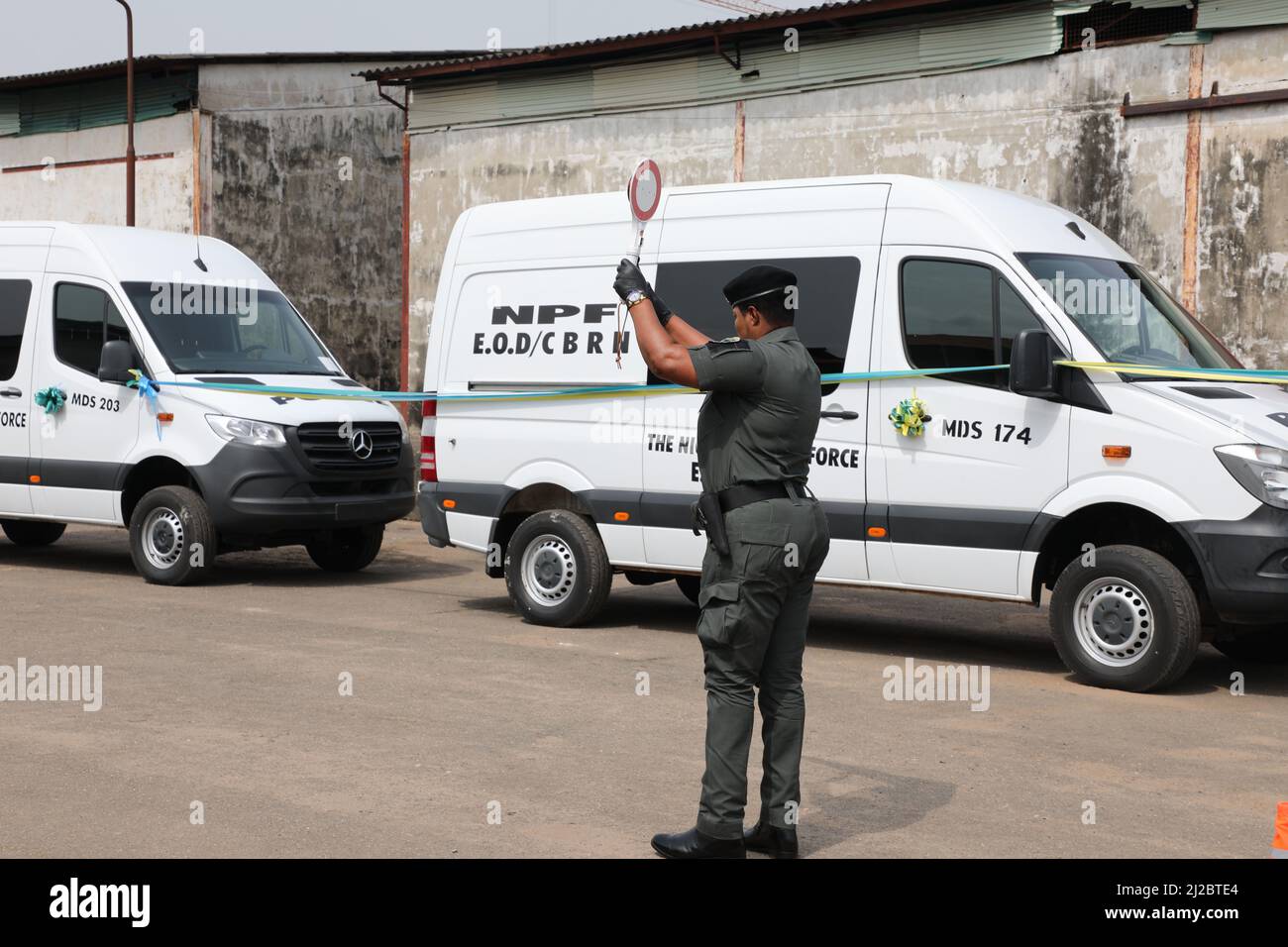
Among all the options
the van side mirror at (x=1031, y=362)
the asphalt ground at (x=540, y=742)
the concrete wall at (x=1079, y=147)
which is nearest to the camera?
the asphalt ground at (x=540, y=742)

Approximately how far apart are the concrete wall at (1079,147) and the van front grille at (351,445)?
6387 millimetres

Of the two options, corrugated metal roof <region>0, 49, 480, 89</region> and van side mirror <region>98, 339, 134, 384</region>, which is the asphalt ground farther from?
corrugated metal roof <region>0, 49, 480, 89</region>

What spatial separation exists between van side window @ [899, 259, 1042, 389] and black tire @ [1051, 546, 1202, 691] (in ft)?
3.88

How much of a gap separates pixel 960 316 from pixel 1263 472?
6.25ft

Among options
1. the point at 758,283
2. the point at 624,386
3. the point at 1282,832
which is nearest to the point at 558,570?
the point at 624,386

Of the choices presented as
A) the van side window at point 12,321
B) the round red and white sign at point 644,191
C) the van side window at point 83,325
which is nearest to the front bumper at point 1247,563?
the round red and white sign at point 644,191

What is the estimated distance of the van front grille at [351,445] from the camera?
12.1 meters

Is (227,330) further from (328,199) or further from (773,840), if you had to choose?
(328,199)

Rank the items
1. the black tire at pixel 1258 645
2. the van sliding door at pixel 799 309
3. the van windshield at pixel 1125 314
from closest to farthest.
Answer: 1. the van windshield at pixel 1125 314
2. the black tire at pixel 1258 645
3. the van sliding door at pixel 799 309

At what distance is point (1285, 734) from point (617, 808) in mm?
3638

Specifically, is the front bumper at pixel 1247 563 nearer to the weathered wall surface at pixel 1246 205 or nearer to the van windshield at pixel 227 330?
the weathered wall surface at pixel 1246 205

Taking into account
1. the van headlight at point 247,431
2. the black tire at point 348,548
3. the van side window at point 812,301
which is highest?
the van side window at point 812,301
